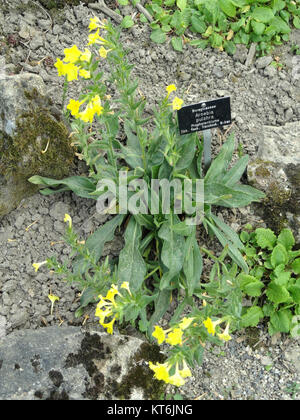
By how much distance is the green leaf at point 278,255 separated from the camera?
346cm

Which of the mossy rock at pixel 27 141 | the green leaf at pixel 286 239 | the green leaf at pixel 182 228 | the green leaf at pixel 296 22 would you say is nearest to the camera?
the green leaf at pixel 182 228

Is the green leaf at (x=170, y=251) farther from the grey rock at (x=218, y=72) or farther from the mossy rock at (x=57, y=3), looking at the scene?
the mossy rock at (x=57, y=3)

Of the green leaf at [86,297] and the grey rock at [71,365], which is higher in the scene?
the green leaf at [86,297]

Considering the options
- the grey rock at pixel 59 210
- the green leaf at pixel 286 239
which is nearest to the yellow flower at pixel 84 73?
the grey rock at pixel 59 210

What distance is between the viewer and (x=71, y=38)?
4117 mm

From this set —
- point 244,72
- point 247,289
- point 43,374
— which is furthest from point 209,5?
point 43,374

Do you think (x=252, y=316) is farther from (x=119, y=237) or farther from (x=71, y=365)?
(x=71, y=365)

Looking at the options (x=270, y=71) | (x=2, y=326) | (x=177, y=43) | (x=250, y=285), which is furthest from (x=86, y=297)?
(x=270, y=71)

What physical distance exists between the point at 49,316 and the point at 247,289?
156cm

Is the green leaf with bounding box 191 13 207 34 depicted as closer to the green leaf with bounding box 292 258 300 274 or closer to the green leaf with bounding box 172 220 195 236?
the green leaf with bounding box 172 220 195 236

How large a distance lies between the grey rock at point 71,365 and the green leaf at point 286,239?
1.40 metres

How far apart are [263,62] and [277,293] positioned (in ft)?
7.31

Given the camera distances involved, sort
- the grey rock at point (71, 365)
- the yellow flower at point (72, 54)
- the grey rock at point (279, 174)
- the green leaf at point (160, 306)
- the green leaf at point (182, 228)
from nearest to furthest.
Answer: the yellow flower at point (72, 54) < the grey rock at point (71, 365) < the green leaf at point (182, 228) < the green leaf at point (160, 306) < the grey rock at point (279, 174)

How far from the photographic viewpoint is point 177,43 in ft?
13.6
